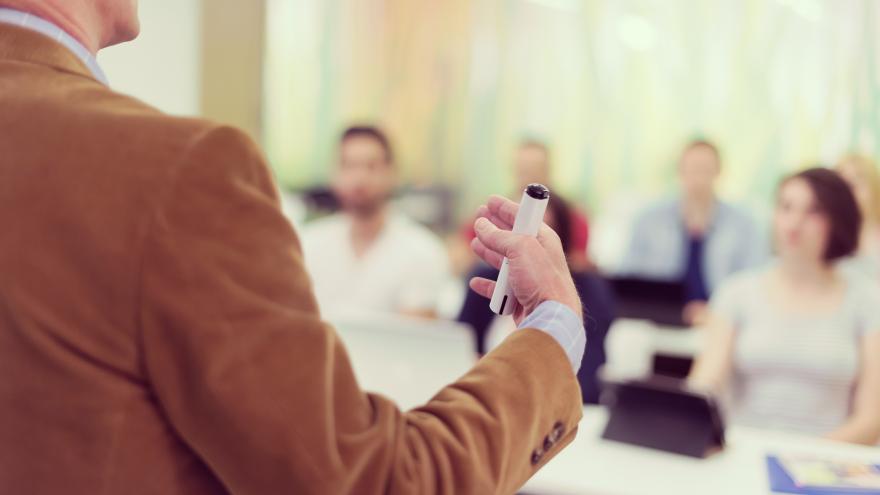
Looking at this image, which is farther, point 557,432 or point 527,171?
Answer: point 527,171

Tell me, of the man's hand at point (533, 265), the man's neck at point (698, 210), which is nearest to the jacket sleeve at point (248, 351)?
the man's hand at point (533, 265)

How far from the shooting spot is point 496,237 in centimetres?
107

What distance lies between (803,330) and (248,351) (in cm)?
265

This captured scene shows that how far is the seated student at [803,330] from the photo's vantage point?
3.02 metres

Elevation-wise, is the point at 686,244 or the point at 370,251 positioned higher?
the point at 370,251

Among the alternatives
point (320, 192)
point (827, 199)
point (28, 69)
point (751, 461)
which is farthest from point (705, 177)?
point (28, 69)

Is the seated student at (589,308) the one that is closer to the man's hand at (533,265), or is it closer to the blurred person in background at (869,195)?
the man's hand at (533,265)

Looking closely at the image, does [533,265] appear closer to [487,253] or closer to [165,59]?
[487,253]

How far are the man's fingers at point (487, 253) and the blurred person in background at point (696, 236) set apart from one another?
14.1ft

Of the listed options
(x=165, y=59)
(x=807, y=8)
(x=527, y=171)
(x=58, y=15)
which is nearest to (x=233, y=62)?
(x=165, y=59)

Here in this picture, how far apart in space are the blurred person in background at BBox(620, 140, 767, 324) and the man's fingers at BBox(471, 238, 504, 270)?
14.1ft

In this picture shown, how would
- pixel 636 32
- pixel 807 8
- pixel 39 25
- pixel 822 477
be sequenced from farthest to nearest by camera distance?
pixel 636 32, pixel 807 8, pixel 822 477, pixel 39 25

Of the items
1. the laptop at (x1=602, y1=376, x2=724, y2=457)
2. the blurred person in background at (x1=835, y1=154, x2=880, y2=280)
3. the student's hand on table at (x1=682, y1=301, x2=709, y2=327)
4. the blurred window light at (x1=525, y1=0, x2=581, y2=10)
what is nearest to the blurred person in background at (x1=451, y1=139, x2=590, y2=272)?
the student's hand on table at (x1=682, y1=301, x2=709, y2=327)

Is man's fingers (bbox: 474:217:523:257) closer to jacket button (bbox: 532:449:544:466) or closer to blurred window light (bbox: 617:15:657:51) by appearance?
jacket button (bbox: 532:449:544:466)
